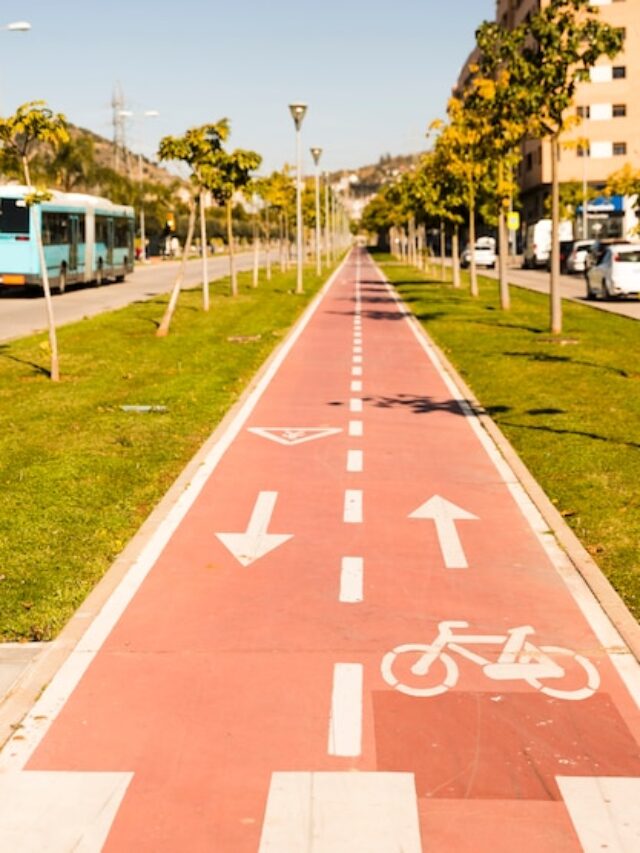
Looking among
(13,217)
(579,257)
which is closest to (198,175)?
(13,217)

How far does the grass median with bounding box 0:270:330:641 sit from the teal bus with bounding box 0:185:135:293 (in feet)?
31.9

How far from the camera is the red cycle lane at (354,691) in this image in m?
4.67

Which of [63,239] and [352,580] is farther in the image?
[63,239]

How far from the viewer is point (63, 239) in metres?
40.2

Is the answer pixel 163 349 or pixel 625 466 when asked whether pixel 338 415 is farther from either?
pixel 163 349

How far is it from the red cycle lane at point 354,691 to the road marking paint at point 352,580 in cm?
2

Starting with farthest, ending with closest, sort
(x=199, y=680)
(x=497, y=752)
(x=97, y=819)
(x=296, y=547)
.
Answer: (x=296, y=547)
(x=199, y=680)
(x=497, y=752)
(x=97, y=819)

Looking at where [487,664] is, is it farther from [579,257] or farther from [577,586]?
[579,257]

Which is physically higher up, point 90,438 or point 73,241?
point 73,241

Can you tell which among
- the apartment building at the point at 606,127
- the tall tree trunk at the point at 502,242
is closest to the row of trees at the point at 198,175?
the tall tree trunk at the point at 502,242

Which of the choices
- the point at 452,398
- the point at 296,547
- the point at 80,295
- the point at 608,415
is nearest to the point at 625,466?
the point at 608,415

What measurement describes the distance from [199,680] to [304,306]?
31806 millimetres

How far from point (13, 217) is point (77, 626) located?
32.2m

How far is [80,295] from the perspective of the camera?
42875 millimetres
